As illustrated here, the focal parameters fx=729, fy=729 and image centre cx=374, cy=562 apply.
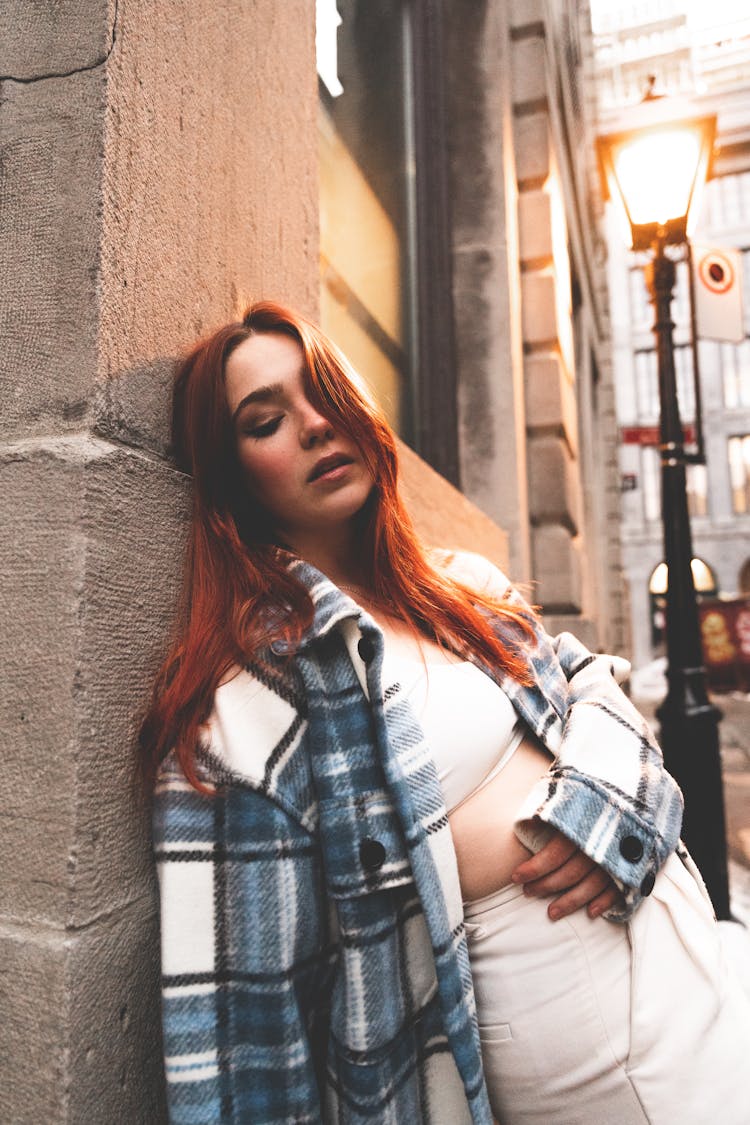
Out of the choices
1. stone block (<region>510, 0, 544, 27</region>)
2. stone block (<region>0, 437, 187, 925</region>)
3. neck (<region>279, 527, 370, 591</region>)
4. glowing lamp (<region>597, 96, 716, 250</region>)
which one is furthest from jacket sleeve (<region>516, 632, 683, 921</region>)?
stone block (<region>510, 0, 544, 27</region>)

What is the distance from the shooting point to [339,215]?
3.80m

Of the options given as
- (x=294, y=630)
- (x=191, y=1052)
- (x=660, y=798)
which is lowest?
(x=191, y=1052)

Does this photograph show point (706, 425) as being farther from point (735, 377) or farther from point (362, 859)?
point (362, 859)

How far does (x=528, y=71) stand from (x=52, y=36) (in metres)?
5.32

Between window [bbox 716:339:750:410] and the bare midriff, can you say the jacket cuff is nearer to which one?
the bare midriff

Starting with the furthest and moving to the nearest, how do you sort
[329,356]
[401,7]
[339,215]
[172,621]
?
[401,7]
[339,215]
[329,356]
[172,621]

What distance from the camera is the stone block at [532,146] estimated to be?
219 inches

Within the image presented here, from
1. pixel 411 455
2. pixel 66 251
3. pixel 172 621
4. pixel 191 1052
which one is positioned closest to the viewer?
pixel 191 1052

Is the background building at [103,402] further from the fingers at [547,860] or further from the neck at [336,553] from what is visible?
the fingers at [547,860]

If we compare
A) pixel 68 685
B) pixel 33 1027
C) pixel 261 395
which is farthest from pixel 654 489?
pixel 33 1027

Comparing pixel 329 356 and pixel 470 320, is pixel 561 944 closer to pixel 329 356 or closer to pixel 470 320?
pixel 329 356

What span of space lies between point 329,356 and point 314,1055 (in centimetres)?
137

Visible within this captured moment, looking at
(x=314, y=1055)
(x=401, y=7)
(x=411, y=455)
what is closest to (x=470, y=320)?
(x=401, y=7)

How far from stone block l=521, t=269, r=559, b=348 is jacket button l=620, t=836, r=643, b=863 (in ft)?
15.2
